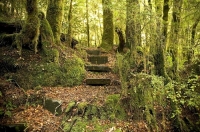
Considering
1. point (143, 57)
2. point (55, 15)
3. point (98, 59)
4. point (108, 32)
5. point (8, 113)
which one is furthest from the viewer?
point (108, 32)

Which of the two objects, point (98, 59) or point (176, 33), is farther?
point (98, 59)

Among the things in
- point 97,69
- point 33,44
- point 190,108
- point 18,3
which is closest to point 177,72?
point 190,108

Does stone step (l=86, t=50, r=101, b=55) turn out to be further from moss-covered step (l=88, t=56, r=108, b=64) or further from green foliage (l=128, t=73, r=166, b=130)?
green foliage (l=128, t=73, r=166, b=130)

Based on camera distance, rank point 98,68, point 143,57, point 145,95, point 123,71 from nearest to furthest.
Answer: point 145,95, point 143,57, point 123,71, point 98,68

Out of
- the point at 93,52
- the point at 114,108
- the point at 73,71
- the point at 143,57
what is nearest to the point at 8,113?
the point at 114,108

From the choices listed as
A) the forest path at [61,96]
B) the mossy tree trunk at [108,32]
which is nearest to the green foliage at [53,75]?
the forest path at [61,96]

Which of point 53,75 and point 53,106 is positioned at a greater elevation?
point 53,75

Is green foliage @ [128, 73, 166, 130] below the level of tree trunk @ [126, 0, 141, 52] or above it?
below

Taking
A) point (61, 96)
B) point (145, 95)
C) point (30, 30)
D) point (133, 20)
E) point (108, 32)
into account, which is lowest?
point (61, 96)

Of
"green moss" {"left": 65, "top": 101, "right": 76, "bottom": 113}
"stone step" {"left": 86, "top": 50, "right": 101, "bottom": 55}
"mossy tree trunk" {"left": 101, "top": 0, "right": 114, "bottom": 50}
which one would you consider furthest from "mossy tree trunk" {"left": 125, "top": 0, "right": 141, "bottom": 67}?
"mossy tree trunk" {"left": 101, "top": 0, "right": 114, "bottom": 50}

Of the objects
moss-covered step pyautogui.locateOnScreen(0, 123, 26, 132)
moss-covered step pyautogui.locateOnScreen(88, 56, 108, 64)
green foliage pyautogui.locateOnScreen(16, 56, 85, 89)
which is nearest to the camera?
moss-covered step pyautogui.locateOnScreen(0, 123, 26, 132)

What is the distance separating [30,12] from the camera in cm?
790

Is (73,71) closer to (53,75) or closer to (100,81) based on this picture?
(53,75)

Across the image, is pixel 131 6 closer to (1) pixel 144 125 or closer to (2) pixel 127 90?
(2) pixel 127 90
